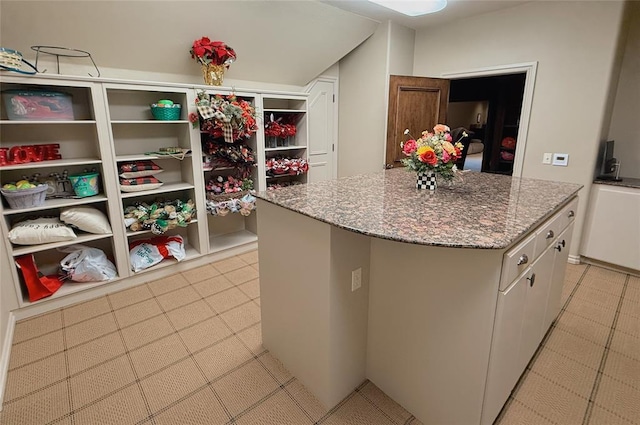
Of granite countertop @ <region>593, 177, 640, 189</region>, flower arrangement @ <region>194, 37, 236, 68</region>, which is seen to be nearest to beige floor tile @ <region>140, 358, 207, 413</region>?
flower arrangement @ <region>194, 37, 236, 68</region>

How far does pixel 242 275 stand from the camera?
3119 millimetres

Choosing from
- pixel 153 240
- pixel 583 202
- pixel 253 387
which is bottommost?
pixel 253 387

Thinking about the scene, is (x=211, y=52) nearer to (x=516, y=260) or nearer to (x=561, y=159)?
(x=516, y=260)

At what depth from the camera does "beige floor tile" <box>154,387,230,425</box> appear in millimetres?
1597

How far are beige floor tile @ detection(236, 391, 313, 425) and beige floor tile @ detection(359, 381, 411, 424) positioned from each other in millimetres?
354

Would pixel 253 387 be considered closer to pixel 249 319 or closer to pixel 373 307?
pixel 249 319

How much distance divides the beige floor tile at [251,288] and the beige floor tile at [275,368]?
0.76 metres

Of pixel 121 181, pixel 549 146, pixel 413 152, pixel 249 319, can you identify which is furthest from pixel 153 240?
pixel 549 146

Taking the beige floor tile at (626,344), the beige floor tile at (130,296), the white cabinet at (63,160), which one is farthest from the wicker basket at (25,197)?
the beige floor tile at (626,344)

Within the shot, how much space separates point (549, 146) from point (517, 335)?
256 cm

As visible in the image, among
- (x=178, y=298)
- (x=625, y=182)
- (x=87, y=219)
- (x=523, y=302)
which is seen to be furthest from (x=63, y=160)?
(x=625, y=182)

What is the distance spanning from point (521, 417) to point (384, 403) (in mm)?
672

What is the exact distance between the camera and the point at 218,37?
302 centimetres

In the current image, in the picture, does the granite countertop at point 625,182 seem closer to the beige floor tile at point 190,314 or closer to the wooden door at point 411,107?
the wooden door at point 411,107
